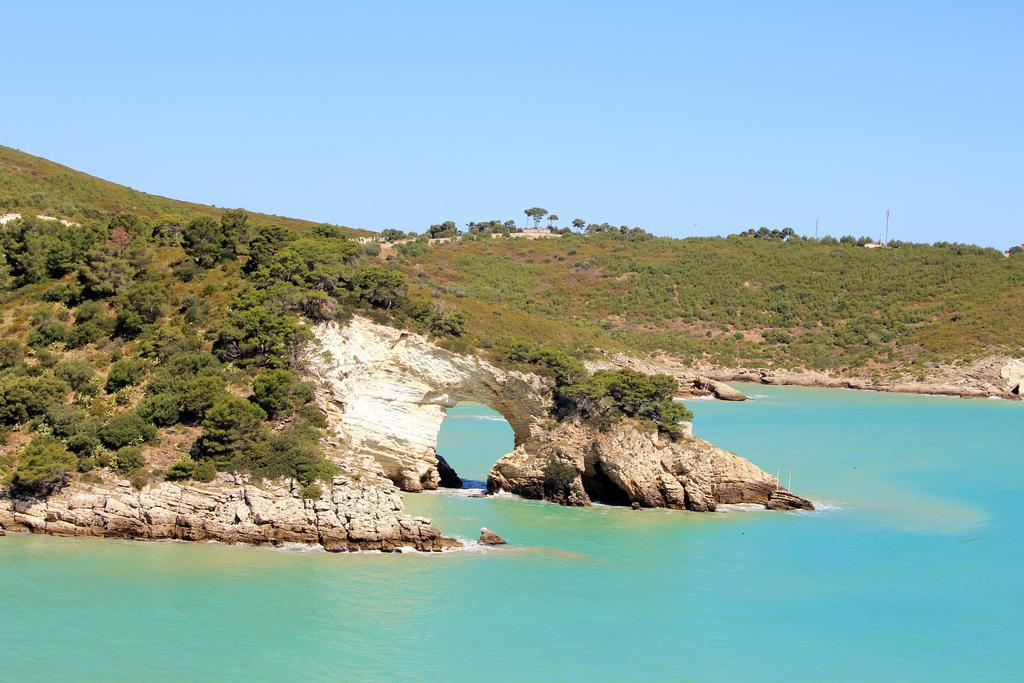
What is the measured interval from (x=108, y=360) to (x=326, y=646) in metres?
16.1

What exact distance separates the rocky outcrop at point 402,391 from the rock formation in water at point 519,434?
0.03m

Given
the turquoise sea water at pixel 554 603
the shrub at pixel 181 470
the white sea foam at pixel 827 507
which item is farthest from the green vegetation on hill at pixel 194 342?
the white sea foam at pixel 827 507

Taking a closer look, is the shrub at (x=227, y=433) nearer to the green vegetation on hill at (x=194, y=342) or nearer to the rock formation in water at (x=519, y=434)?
the green vegetation on hill at (x=194, y=342)

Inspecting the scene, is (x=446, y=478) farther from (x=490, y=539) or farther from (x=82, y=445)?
(x=82, y=445)

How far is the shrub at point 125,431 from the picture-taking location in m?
32.0

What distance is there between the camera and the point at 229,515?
30094 millimetres

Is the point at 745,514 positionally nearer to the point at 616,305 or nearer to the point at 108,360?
the point at 108,360

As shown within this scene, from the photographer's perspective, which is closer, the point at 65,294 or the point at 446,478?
the point at 65,294

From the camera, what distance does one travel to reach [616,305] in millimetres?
116562

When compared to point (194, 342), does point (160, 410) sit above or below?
below

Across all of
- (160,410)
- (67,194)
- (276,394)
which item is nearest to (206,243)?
(276,394)

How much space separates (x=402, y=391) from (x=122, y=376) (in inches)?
336

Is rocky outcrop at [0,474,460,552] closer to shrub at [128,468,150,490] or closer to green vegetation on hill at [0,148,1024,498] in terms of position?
shrub at [128,468,150,490]

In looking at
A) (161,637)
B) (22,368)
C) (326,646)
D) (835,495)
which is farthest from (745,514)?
(22,368)
